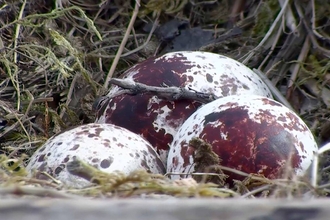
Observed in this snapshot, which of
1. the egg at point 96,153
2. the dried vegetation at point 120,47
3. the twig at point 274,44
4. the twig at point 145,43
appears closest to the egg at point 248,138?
the egg at point 96,153

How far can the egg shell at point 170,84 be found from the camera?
198cm

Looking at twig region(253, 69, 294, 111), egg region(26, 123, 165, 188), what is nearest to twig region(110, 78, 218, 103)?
egg region(26, 123, 165, 188)

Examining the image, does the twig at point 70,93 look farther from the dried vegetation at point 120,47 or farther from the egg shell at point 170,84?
the egg shell at point 170,84

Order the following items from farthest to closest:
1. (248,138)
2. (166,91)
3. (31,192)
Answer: (166,91)
(248,138)
(31,192)

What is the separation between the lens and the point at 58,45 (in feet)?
8.20

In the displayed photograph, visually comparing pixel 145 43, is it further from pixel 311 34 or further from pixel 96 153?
pixel 96 153

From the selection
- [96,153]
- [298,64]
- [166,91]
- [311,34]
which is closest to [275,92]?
[298,64]

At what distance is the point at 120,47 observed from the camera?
2.63 m

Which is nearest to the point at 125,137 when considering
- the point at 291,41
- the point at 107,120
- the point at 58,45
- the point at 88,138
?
the point at 88,138

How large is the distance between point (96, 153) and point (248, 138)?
1.07 feet

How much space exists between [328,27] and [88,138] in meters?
1.13

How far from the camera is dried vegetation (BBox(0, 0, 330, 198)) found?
2.32 meters

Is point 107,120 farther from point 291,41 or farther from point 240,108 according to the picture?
point 291,41

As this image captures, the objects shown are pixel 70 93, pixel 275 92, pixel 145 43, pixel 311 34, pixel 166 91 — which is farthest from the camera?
pixel 145 43
